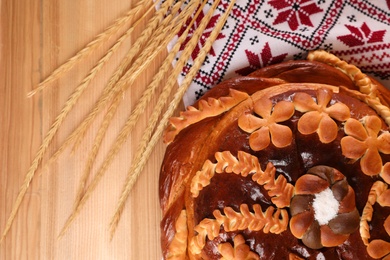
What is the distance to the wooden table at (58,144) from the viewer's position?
1.86m

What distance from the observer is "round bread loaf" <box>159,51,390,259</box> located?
141cm

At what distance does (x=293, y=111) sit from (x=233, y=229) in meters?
0.35

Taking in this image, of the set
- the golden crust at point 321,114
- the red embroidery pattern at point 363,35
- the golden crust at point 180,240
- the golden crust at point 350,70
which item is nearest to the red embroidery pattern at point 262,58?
the golden crust at point 350,70

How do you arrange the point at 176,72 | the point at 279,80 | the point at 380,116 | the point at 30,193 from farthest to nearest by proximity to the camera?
the point at 30,193 → the point at 176,72 → the point at 279,80 → the point at 380,116

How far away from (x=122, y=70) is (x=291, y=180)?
685 millimetres

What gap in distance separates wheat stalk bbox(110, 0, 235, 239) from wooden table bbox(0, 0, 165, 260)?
62mm

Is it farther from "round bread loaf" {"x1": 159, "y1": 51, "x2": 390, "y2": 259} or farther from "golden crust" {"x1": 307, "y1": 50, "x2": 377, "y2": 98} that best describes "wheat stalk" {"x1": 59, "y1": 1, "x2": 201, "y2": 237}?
"golden crust" {"x1": 307, "y1": 50, "x2": 377, "y2": 98}

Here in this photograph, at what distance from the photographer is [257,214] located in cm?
142

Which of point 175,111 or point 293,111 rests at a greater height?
point 293,111

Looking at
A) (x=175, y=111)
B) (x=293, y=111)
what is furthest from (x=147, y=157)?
(x=293, y=111)

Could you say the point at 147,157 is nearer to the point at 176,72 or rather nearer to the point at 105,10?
the point at 176,72

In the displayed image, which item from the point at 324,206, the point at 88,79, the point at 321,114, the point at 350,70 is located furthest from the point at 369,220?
the point at 88,79

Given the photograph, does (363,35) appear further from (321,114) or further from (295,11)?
(321,114)

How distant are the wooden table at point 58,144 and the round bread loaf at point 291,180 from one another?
0.30 metres
